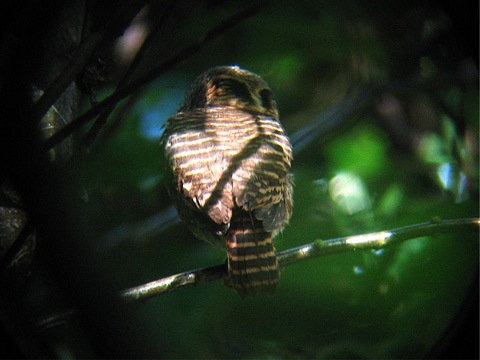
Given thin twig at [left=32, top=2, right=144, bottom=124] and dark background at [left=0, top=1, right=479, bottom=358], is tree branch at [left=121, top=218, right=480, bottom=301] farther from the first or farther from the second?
thin twig at [left=32, top=2, right=144, bottom=124]

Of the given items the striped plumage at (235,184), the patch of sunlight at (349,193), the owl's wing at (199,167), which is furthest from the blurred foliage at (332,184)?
the owl's wing at (199,167)

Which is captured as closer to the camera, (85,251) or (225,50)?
(85,251)

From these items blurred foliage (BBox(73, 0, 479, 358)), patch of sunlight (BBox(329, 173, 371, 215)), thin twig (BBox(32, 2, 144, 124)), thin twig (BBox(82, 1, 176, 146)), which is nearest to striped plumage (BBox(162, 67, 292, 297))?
blurred foliage (BBox(73, 0, 479, 358))

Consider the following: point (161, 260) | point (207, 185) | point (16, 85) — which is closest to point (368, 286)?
point (207, 185)

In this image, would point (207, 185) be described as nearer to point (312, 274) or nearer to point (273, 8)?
point (312, 274)

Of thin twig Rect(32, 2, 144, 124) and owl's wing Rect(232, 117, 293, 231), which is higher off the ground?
thin twig Rect(32, 2, 144, 124)

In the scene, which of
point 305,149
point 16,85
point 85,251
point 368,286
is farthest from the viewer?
point 305,149
